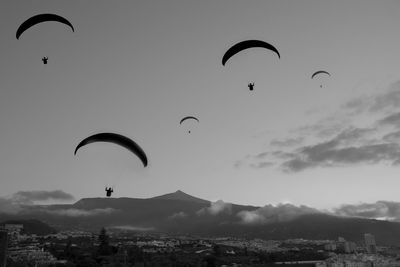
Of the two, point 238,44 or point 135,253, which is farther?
point 135,253

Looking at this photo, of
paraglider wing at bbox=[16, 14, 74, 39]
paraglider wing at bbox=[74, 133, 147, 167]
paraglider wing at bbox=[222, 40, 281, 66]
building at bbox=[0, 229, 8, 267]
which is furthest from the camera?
paraglider wing at bbox=[222, 40, 281, 66]

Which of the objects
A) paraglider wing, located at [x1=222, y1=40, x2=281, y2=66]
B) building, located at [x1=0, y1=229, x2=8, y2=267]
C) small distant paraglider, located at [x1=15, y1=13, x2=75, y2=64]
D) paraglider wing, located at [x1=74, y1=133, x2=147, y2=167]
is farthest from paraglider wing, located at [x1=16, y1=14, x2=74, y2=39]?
building, located at [x1=0, y1=229, x2=8, y2=267]

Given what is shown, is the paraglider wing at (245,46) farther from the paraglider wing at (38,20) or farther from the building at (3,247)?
the building at (3,247)

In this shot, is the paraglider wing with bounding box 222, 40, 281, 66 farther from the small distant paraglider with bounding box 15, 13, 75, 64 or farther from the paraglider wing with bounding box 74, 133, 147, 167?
the small distant paraglider with bounding box 15, 13, 75, 64

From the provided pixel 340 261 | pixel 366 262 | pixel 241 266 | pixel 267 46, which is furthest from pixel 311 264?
pixel 267 46

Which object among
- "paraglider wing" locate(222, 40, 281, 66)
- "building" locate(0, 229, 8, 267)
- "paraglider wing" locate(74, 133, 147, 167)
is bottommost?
"building" locate(0, 229, 8, 267)

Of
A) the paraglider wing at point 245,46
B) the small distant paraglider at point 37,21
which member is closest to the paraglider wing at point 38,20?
the small distant paraglider at point 37,21

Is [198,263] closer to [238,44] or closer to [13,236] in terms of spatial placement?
[238,44]
